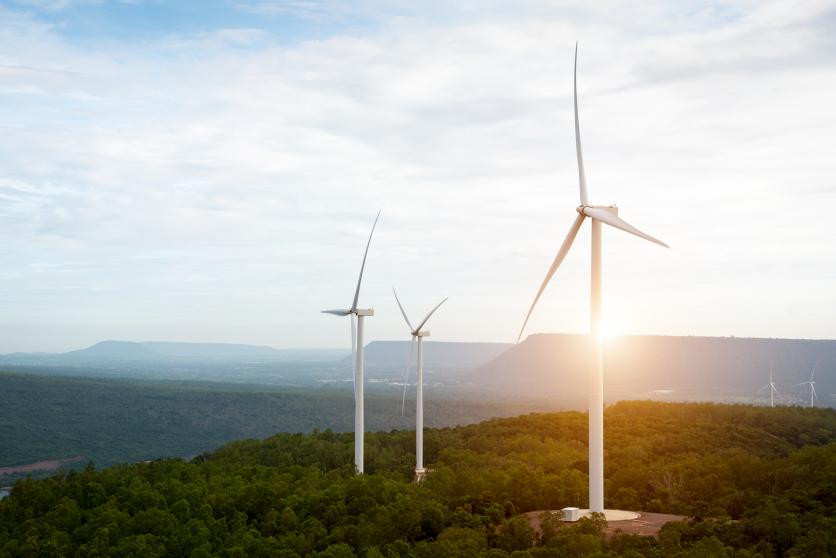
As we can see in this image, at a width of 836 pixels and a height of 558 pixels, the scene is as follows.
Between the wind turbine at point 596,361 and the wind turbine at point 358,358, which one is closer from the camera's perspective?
the wind turbine at point 596,361

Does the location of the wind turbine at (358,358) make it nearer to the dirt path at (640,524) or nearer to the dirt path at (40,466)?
the dirt path at (640,524)

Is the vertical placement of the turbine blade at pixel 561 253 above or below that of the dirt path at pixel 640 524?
above

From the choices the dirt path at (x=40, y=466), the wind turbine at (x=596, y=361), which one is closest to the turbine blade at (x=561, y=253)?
the wind turbine at (x=596, y=361)

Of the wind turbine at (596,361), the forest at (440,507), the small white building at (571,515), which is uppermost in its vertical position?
the wind turbine at (596,361)

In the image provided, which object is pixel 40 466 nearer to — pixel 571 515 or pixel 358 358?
pixel 358 358

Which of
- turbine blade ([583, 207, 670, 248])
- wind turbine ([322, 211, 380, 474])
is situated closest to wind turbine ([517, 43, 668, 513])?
turbine blade ([583, 207, 670, 248])

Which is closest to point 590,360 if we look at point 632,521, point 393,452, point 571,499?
point 632,521

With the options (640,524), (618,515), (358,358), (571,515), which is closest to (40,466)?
(358,358)

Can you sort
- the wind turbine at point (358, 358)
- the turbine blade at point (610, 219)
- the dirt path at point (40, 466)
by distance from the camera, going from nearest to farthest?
the turbine blade at point (610, 219), the wind turbine at point (358, 358), the dirt path at point (40, 466)
